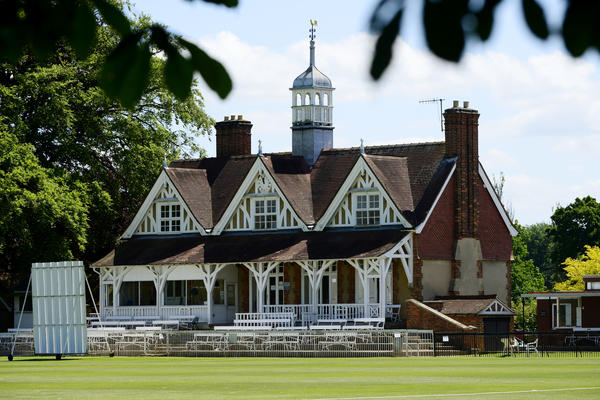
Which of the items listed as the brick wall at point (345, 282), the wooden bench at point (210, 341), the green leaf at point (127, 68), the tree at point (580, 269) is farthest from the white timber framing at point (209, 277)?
the green leaf at point (127, 68)

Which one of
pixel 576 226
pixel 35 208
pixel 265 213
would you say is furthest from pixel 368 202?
pixel 576 226

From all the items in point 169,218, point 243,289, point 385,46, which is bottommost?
point 243,289

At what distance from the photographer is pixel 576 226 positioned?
88.4 metres

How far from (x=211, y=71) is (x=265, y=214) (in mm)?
45821

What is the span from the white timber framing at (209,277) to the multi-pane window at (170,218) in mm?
3769

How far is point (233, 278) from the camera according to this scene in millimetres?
49562

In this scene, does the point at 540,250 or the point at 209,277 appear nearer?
the point at 209,277

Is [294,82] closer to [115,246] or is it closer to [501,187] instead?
[115,246]

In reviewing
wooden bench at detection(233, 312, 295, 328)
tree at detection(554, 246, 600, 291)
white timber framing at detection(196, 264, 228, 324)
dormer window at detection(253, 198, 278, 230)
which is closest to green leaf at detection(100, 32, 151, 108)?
wooden bench at detection(233, 312, 295, 328)

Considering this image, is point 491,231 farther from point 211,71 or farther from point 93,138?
point 211,71

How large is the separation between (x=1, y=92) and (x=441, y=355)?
65.5 ft

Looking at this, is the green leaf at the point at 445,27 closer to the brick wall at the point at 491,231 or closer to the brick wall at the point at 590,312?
the brick wall at the point at 491,231

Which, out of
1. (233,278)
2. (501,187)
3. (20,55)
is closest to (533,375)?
(20,55)

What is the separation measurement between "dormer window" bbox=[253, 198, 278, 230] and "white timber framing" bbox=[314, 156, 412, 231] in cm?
245
